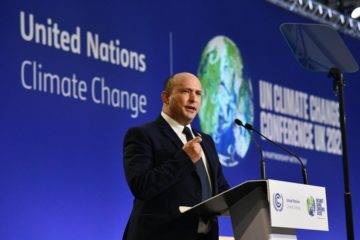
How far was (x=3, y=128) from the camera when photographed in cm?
484

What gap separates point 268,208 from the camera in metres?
3.16

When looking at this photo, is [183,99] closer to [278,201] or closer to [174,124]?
[174,124]

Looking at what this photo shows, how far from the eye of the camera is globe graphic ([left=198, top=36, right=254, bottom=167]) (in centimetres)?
650

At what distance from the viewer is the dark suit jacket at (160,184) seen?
3307 millimetres

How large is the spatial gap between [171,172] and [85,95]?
7.40ft

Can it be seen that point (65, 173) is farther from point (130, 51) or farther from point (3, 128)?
point (130, 51)

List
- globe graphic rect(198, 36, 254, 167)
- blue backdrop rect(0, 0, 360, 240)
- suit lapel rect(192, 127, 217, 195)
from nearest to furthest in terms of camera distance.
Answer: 1. suit lapel rect(192, 127, 217, 195)
2. blue backdrop rect(0, 0, 360, 240)
3. globe graphic rect(198, 36, 254, 167)

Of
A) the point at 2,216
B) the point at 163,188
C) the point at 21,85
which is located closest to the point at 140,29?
the point at 21,85

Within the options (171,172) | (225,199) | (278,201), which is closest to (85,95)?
(171,172)

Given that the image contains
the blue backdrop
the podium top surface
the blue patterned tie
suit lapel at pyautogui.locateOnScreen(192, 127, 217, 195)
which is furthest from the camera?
the blue backdrop

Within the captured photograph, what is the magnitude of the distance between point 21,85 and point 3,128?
0.32 metres

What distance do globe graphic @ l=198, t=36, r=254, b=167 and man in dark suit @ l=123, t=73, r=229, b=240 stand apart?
271 cm

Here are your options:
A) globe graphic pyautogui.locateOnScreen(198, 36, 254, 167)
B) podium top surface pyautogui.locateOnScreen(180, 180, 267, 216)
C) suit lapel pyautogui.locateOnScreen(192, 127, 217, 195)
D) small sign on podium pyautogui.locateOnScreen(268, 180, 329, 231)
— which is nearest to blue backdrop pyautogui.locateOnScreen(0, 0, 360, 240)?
globe graphic pyautogui.locateOnScreen(198, 36, 254, 167)

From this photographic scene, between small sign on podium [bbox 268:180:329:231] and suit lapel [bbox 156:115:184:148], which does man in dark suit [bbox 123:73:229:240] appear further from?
small sign on podium [bbox 268:180:329:231]
